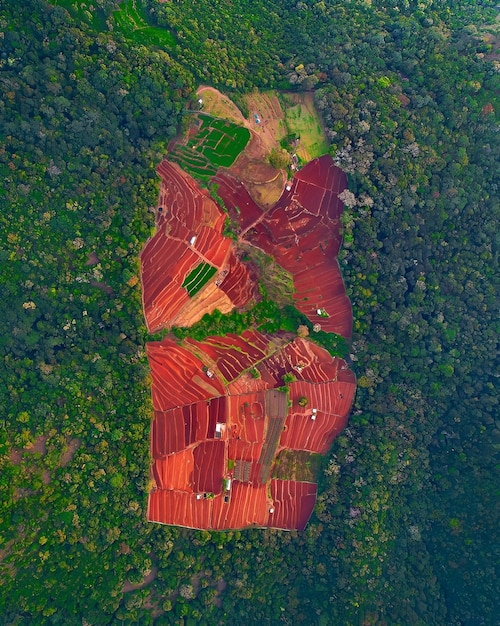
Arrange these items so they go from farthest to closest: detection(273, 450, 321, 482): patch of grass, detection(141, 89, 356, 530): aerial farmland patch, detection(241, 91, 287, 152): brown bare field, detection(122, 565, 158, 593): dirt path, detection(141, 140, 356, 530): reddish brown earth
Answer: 1. detection(241, 91, 287, 152): brown bare field
2. detection(273, 450, 321, 482): patch of grass
3. detection(141, 89, 356, 530): aerial farmland patch
4. detection(141, 140, 356, 530): reddish brown earth
5. detection(122, 565, 158, 593): dirt path

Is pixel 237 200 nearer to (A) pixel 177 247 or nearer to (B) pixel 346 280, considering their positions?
(A) pixel 177 247

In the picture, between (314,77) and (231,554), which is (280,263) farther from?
(231,554)

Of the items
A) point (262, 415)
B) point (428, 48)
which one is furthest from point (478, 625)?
point (428, 48)

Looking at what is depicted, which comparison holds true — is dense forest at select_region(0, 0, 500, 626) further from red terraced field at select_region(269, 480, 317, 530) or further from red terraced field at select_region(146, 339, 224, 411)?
red terraced field at select_region(146, 339, 224, 411)

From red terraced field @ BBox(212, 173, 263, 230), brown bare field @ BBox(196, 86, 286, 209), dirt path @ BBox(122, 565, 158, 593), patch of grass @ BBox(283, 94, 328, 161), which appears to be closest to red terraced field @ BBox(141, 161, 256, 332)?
red terraced field @ BBox(212, 173, 263, 230)

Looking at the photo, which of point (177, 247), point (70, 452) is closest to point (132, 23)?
point (177, 247)
